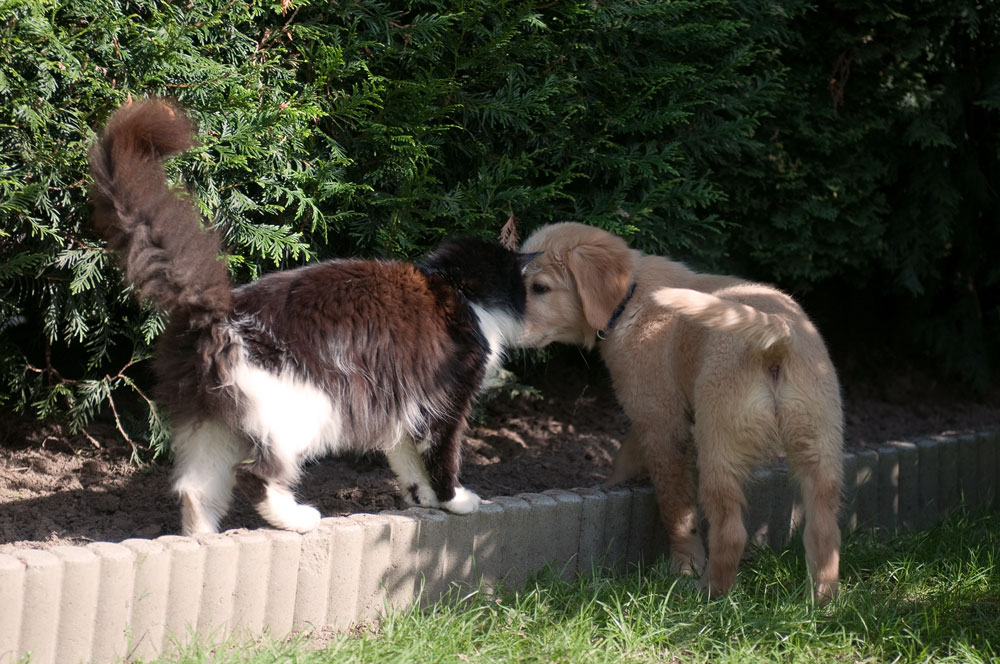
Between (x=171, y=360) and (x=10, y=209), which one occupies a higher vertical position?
(x=10, y=209)

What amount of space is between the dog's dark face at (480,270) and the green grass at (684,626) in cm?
126

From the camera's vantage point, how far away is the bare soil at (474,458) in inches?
162

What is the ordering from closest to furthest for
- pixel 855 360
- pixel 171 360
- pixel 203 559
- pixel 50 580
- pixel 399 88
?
pixel 50 580 < pixel 203 559 < pixel 171 360 < pixel 399 88 < pixel 855 360

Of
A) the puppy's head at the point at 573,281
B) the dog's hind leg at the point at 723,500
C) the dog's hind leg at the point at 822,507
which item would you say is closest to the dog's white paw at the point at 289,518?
the puppy's head at the point at 573,281

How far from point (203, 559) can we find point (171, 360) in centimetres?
77

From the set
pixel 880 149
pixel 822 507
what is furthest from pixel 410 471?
pixel 880 149

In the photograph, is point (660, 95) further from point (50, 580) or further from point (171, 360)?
point (50, 580)

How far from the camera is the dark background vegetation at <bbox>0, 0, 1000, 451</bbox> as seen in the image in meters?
3.95

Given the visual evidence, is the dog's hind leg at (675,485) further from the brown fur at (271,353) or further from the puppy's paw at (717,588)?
the brown fur at (271,353)

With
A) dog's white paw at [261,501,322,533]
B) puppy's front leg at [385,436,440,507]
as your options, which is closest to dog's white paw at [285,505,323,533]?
dog's white paw at [261,501,322,533]

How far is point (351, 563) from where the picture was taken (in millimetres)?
3510

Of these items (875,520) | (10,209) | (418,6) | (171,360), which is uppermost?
(418,6)

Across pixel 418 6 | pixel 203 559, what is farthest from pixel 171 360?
pixel 418 6

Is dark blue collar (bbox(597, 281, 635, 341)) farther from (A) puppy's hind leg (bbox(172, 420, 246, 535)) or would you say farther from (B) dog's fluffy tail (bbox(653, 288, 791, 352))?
(A) puppy's hind leg (bbox(172, 420, 246, 535))
